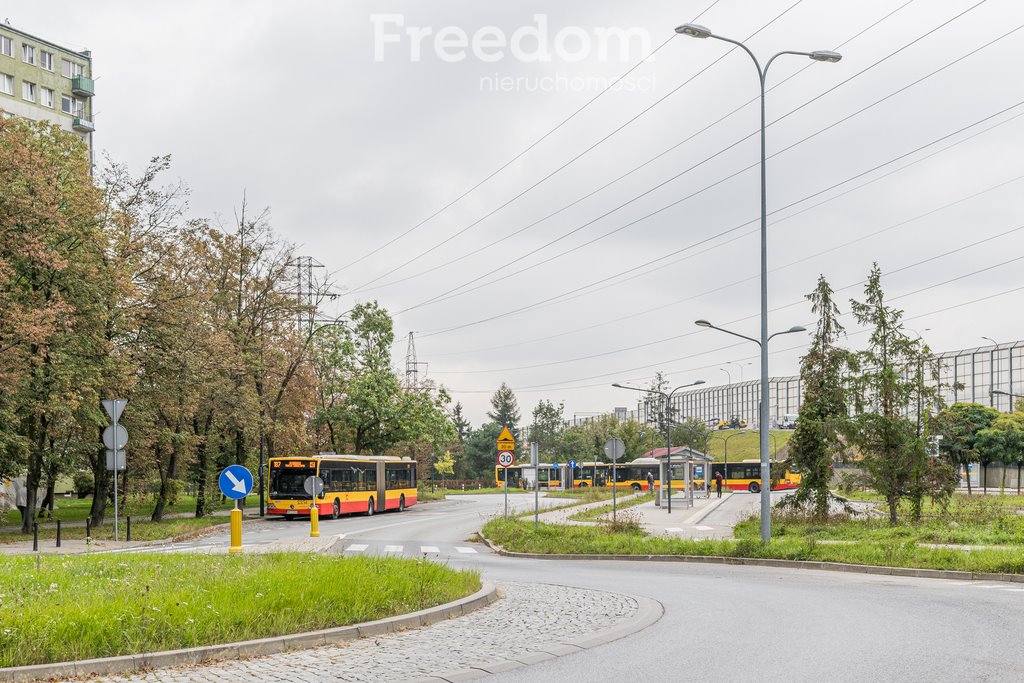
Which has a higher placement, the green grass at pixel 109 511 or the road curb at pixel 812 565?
the road curb at pixel 812 565

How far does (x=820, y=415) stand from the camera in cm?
3119

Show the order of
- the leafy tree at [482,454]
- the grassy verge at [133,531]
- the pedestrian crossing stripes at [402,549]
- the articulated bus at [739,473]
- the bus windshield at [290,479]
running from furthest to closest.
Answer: the leafy tree at [482,454]
the articulated bus at [739,473]
the bus windshield at [290,479]
the grassy verge at [133,531]
the pedestrian crossing stripes at [402,549]

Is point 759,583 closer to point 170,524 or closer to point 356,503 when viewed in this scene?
point 170,524

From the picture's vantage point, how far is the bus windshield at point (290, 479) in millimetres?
43125

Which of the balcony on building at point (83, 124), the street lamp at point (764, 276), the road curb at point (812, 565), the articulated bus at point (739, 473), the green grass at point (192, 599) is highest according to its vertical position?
the balcony on building at point (83, 124)

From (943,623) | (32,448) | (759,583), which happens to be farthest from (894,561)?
(32,448)

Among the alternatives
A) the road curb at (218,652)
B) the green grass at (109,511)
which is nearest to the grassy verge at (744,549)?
the road curb at (218,652)

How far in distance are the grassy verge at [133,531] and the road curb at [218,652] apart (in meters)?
21.1

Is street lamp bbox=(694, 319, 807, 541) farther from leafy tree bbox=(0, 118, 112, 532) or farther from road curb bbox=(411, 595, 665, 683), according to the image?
leafy tree bbox=(0, 118, 112, 532)

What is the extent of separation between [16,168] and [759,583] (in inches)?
980

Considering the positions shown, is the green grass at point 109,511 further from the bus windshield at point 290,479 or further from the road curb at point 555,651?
the road curb at point 555,651

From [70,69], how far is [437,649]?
8660cm

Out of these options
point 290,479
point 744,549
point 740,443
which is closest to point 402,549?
→ point 744,549

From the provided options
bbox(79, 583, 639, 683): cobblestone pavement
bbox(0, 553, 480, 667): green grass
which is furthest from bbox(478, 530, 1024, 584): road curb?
bbox(0, 553, 480, 667): green grass
